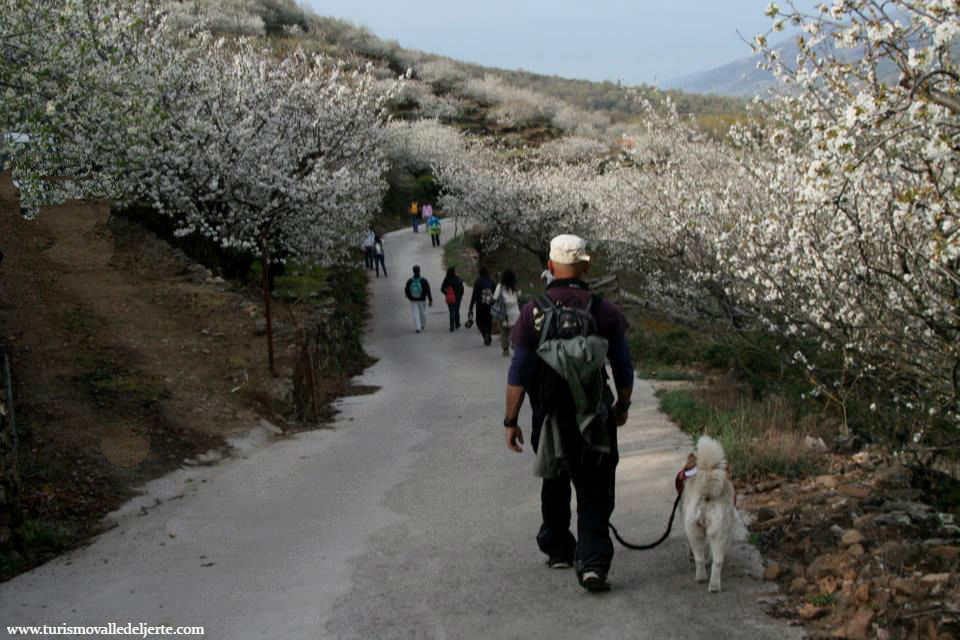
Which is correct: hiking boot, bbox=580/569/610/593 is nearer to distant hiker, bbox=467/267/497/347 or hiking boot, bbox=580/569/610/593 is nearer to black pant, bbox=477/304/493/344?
distant hiker, bbox=467/267/497/347

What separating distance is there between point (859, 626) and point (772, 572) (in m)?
1.03

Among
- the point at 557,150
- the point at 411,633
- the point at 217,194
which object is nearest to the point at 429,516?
the point at 411,633

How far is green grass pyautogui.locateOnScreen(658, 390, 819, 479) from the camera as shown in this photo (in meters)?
7.94

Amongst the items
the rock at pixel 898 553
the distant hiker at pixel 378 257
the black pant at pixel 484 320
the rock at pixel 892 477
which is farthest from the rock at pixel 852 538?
the distant hiker at pixel 378 257

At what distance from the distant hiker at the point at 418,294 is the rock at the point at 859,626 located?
18.8m

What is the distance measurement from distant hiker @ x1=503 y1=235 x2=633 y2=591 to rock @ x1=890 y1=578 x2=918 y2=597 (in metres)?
1.49

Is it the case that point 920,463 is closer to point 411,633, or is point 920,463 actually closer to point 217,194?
point 411,633

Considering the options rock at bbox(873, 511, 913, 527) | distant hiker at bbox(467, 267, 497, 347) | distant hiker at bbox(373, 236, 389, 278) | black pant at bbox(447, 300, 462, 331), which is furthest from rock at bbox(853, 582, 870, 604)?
distant hiker at bbox(373, 236, 389, 278)

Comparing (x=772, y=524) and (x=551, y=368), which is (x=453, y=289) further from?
(x=551, y=368)

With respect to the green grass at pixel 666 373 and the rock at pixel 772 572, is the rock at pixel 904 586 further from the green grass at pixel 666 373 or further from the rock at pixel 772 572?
the green grass at pixel 666 373

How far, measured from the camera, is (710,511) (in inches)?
216

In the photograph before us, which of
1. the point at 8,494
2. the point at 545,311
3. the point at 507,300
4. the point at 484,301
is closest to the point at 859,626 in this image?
the point at 545,311

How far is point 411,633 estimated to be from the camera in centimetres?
518

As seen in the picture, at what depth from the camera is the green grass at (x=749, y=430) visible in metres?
7.94
